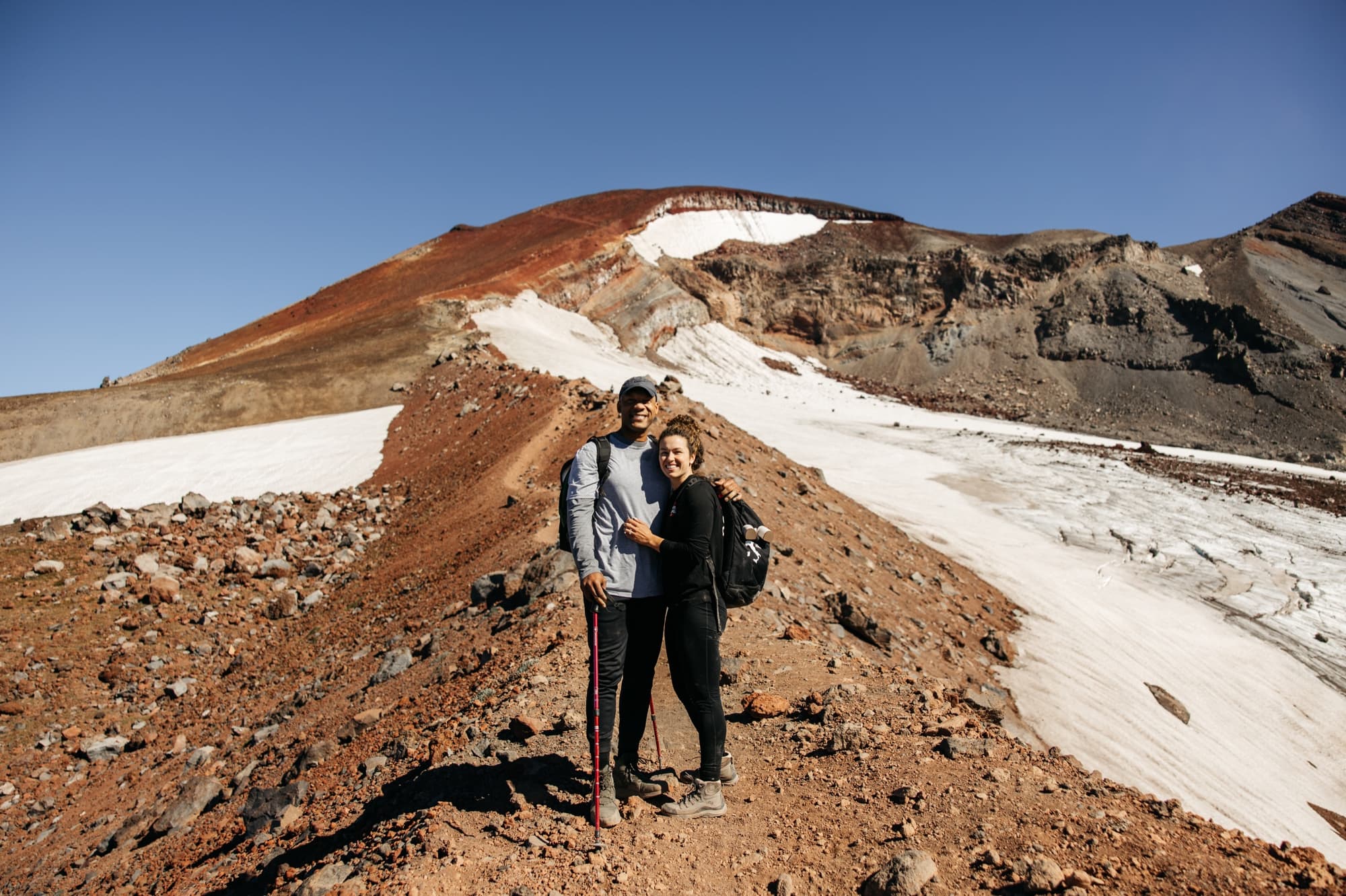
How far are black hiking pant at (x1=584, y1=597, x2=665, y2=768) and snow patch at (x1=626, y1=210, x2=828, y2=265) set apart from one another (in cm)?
4544

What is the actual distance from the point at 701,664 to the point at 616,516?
34.4 inches

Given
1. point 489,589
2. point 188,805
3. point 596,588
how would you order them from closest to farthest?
point 596,588 → point 188,805 → point 489,589

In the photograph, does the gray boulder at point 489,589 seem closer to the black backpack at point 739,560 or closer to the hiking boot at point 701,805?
the hiking boot at point 701,805

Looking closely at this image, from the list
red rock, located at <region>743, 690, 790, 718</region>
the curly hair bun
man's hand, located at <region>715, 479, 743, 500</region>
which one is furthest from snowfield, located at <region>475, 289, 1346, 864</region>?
the curly hair bun

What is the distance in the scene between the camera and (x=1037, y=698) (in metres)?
8.82

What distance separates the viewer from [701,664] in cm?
363

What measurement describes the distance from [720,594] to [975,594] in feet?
32.4

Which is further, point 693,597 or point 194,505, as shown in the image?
point 194,505

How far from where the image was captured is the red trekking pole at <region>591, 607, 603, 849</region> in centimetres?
347

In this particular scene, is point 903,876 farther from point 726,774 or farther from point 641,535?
point 641,535

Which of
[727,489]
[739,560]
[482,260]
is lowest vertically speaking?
[739,560]

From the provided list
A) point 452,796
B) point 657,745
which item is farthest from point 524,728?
point 657,745

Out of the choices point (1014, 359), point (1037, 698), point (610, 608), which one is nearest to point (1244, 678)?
point (1037, 698)

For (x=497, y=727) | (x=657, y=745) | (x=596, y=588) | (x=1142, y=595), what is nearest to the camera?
(x=596, y=588)
